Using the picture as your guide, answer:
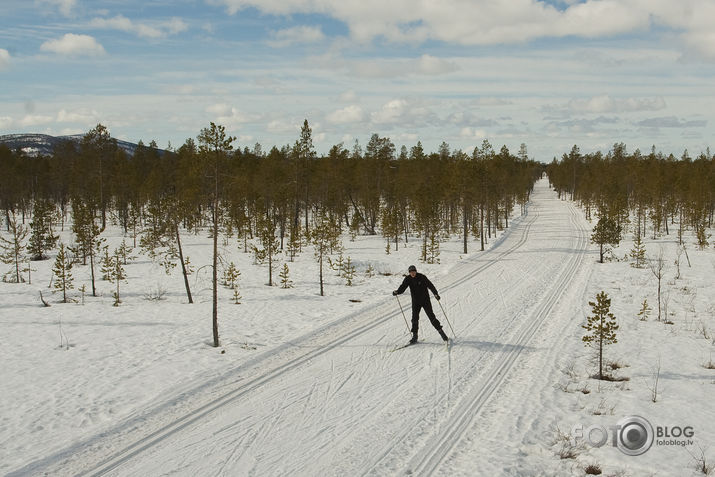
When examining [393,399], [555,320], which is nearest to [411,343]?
[393,399]

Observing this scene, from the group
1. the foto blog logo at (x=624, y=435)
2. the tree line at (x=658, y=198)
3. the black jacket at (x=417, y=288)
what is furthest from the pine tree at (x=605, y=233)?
the foto blog logo at (x=624, y=435)

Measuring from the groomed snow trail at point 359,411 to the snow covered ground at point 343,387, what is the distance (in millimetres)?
38

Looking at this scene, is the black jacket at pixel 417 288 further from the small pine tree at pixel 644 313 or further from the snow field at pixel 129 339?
the small pine tree at pixel 644 313

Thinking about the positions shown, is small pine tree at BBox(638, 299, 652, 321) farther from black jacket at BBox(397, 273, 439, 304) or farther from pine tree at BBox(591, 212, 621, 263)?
pine tree at BBox(591, 212, 621, 263)

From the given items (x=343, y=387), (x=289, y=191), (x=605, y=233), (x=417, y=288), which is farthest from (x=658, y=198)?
(x=343, y=387)

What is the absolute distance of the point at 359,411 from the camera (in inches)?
346

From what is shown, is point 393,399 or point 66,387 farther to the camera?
point 66,387

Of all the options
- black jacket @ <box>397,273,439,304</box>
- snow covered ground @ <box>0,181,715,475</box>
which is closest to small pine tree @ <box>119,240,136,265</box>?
snow covered ground @ <box>0,181,715,475</box>

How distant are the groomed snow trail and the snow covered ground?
38 millimetres

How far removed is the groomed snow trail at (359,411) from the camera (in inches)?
280

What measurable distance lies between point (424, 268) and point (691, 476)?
77.4ft

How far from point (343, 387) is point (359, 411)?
128cm

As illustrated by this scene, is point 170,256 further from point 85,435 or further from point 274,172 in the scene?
point 85,435

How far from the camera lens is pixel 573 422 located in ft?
27.1
